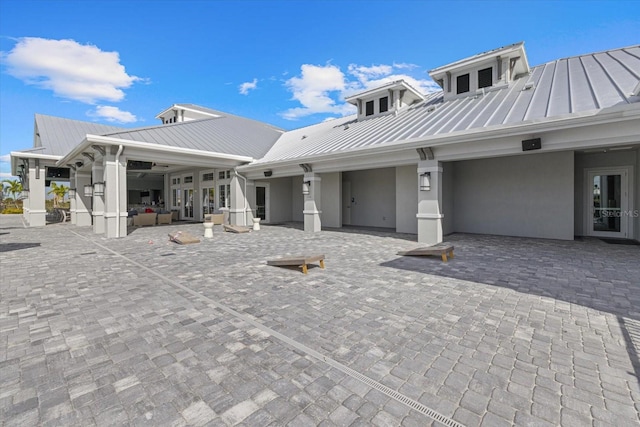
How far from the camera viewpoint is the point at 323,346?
323cm

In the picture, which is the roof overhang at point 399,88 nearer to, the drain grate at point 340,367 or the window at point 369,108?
the window at point 369,108

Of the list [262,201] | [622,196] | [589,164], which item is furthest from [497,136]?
[262,201]

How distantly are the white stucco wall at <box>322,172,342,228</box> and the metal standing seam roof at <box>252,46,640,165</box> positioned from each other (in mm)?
2162

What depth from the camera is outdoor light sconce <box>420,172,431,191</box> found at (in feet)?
32.1

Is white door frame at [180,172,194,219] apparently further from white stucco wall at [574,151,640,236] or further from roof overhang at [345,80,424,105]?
white stucco wall at [574,151,640,236]

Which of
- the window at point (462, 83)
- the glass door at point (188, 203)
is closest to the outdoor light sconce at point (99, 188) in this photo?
the glass door at point (188, 203)

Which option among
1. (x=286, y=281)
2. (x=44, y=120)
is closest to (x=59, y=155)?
A: (x=44, y=120)

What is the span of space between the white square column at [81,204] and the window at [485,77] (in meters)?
21.8

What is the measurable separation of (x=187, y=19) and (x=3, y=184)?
4821cm

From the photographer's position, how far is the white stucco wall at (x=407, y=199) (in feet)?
41.4

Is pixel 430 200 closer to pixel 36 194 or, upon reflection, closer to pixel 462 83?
pixel 462 83

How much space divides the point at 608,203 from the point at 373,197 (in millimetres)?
8881


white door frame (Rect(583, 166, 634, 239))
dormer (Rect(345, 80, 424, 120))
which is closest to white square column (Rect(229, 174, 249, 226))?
dormer (Rect(345, 80, 424, 120))

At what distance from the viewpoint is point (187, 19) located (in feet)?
35.9
